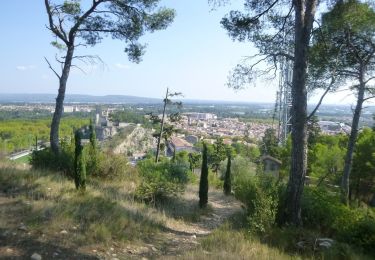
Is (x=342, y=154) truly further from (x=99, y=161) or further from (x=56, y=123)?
(x=56, y=123)

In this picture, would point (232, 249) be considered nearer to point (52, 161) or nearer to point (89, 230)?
point (89, 230)

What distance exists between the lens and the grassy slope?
569 cm

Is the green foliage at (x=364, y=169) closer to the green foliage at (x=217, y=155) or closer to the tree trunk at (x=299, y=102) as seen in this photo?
the tree trunk at (x=299, y=102)

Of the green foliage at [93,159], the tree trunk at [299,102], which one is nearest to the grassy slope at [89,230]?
the tree trunk at [299,102]

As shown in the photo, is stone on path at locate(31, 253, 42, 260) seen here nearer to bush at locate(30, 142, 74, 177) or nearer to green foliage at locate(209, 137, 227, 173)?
bush at locate(30, 142, 74, 177)

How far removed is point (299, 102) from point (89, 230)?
16.7ft

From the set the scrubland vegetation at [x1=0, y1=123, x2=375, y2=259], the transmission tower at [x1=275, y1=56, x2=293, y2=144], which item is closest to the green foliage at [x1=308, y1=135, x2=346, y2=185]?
the transmission tower at [x1=275, y1=56, x2=293, y2=144]

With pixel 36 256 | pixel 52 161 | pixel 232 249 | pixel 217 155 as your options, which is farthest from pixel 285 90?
pixel 217 155

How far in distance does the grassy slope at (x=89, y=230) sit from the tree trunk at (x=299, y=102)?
1.74m

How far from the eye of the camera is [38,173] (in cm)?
1066

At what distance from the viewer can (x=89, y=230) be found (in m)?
6.50

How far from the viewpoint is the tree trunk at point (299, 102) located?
27.0ft

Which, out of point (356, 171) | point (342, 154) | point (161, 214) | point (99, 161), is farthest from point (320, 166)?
point (161, 214)

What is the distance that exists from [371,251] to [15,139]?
67.6 meters
